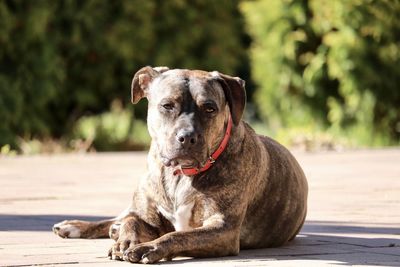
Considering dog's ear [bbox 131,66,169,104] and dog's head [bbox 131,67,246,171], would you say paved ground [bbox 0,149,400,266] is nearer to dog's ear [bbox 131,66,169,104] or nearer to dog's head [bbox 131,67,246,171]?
dog's head [bbox 131,67,246,171]

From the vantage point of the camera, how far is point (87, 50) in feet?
58.5

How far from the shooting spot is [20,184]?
10164mm

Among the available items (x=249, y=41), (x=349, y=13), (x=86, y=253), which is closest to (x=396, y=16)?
(x=349, y=13)

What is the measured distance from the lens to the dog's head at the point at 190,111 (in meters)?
5.38

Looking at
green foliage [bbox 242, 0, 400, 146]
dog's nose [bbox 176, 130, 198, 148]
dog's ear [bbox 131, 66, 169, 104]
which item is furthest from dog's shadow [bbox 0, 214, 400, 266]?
green foliage [bbox 242, 0, 400, 146]

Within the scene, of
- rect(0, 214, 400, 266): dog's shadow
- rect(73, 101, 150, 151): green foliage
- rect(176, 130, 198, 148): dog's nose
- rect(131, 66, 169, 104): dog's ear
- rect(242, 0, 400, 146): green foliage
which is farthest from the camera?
rect(73, 101, 150, 151): green foliage

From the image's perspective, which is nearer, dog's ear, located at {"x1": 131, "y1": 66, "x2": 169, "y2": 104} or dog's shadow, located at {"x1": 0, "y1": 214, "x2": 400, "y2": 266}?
dog's shadow, located at {"x1": 0, "y1": 214, "x2": 400, "y2": 266}

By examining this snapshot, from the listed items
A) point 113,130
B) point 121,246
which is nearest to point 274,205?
point 121,246

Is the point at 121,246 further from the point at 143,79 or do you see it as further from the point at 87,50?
the point at 87,50

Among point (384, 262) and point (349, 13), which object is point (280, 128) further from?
point (384, 262)

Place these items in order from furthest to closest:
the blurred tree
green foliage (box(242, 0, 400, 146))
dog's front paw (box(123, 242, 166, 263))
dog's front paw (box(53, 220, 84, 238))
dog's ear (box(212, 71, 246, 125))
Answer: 1. green foliage (box(242, 0, 400, 146))
2. the blurred tree
3. dog's front paw (box(53, 220, 84, 238))
4. dog's ear (box(212, 71, 246, 125))
5. dog's front paw (box(123, 242, 166, 263))

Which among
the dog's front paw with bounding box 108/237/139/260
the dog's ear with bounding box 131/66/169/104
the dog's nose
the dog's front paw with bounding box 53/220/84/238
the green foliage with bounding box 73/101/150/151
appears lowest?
the green foliage with bounding box 73/101/150/151

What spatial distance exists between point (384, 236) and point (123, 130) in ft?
39.5

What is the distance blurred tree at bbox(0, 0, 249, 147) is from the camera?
16.4m
